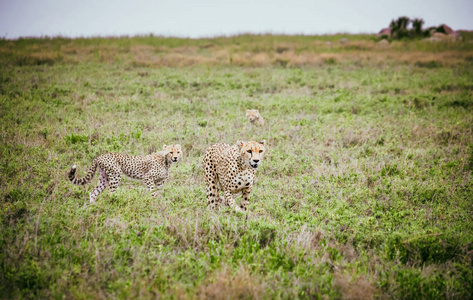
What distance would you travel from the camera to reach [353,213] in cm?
483

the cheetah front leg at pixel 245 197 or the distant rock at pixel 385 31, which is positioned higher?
the distant rock at pixel 385 31

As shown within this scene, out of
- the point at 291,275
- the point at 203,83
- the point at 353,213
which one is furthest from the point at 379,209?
the point at 203,83

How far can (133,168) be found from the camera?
5953 millimetres

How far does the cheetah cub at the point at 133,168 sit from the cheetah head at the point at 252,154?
1789mm

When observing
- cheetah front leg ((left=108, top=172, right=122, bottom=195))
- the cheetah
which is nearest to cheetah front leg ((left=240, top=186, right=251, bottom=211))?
the cheetah

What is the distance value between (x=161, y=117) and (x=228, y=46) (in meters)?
17.3

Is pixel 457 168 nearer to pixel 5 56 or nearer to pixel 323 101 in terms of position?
pixel 323 101

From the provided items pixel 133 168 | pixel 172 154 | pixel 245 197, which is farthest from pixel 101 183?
pixel 245 197

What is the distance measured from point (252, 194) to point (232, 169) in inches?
37.9

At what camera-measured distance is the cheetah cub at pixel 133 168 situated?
571 cm

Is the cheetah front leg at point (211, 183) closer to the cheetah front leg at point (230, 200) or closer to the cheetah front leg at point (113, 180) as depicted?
the cheetah front leg at point (230, 200)

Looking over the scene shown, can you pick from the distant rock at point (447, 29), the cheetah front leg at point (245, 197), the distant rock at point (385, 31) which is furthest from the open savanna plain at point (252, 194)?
the distant rock at point (447, 29)

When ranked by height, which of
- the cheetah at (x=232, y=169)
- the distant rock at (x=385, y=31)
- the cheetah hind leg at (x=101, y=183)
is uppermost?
the distant rock at (x=385, y=31)

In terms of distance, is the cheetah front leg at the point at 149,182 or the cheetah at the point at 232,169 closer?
the cheetah at the point at 232,169
